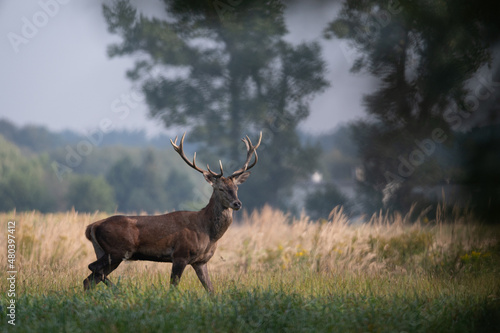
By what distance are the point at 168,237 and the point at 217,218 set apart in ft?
2.11

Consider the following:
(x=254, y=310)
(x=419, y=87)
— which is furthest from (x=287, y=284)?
(x=419, y=87)

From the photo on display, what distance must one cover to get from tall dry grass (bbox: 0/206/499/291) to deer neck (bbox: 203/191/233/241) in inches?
91.1

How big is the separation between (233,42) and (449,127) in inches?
449

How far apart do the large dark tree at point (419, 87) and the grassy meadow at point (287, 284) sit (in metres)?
7.38

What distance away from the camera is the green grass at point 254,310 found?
6570mm

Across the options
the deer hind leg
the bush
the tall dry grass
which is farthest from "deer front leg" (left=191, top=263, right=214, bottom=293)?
the bush

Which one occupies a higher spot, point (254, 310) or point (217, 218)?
point (217, 218)

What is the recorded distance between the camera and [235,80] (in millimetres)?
28312

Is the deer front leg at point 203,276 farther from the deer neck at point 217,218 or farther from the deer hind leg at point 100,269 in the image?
the deer hind leg at point 100,269

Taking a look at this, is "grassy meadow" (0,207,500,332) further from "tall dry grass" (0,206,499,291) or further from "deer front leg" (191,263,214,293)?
"deer front leg" (191,263,214,293)

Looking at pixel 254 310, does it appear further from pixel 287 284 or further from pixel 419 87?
pixel 419 87

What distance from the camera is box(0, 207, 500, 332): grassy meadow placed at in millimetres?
6746

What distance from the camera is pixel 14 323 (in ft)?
22.4
